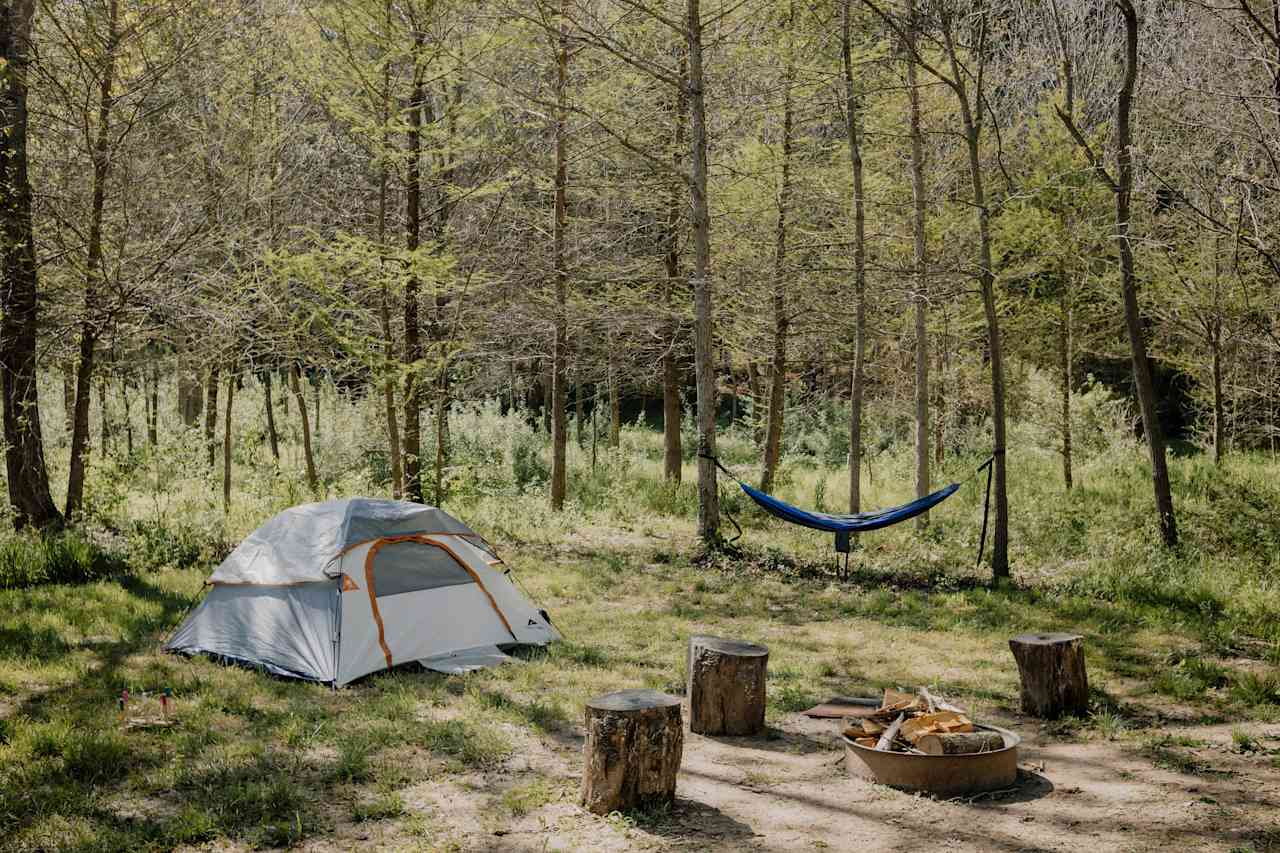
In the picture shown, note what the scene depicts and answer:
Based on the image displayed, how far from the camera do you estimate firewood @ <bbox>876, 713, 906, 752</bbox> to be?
15.2 feet

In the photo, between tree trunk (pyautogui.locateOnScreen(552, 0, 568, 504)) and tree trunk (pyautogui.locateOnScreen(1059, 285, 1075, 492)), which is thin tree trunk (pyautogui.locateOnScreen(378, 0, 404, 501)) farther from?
tree trunk (pyautogui.locateOnScreen(1059, 285, 1075, 492))

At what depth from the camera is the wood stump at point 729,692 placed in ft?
17.7

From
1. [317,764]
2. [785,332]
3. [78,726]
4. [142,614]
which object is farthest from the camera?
[785,332]

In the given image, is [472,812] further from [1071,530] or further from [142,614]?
[1071,530]

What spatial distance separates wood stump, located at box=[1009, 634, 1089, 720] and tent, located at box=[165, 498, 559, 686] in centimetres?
334

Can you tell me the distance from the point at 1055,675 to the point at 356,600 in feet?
14.4

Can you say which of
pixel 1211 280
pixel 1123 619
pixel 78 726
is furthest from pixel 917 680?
pixel 1211 280

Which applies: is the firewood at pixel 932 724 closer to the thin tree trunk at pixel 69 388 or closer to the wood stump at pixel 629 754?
the wood stump at pixel 629 754

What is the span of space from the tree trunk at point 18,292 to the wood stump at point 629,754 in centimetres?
681

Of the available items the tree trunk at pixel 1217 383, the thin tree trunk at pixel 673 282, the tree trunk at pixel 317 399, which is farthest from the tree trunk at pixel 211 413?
the tree trunk at pixel 1217 383

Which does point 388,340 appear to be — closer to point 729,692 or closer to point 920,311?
point 920,311

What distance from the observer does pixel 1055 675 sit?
559 cm

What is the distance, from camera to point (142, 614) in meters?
7.50

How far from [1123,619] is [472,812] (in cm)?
572
